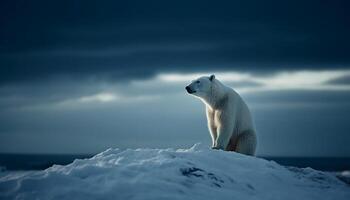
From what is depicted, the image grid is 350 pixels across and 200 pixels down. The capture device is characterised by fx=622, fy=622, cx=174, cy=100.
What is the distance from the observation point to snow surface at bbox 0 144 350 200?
12.7 m

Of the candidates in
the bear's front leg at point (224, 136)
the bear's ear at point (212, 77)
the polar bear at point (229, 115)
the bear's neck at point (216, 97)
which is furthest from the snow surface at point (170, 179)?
the bear's ear at point (212, 77)

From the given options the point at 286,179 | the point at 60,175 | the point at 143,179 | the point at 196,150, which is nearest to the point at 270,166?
the point at 286,179

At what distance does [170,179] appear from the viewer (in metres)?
13.3

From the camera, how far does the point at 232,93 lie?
1977 centimetres

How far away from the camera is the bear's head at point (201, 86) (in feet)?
66.0

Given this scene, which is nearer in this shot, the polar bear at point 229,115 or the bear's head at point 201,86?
the polar bear at point 229,115

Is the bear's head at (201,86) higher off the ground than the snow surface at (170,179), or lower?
higher

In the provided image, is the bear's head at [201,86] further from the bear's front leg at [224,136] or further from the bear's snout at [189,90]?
the bear's front leg at [224,136]

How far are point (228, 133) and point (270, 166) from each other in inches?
151

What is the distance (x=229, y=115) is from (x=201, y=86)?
1710 millimetres

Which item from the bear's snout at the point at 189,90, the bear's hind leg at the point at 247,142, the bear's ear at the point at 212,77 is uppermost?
the bear's ear at the point at 212,77

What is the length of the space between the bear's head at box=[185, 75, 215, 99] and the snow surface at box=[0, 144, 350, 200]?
4966 millimetres

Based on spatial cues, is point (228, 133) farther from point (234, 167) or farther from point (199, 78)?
point (234, 167)

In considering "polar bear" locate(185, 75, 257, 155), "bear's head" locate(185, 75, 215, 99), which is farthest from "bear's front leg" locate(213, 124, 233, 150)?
"bear's head" locate(185, 75, 215, 99)
